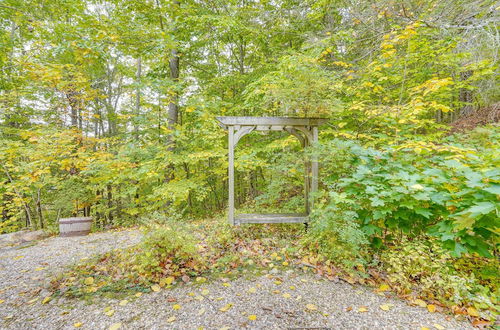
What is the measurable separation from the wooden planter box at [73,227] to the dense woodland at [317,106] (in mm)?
1148

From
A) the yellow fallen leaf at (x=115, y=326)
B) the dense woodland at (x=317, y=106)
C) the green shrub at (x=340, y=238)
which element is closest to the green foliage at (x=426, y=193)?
the dense woodland at (x=317, y=106)

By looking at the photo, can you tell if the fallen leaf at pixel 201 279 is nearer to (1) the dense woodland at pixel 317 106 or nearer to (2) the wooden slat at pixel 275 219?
(1) the dense woodland at pixel 317 106

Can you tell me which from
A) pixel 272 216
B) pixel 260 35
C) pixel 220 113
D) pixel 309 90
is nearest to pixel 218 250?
pixel 272 216

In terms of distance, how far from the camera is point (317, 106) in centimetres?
377

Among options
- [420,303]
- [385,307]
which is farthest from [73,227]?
[420,303]

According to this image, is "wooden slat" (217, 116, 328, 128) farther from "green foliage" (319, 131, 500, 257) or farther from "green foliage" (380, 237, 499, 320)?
"green foliage" (380, 237, 499, 320)

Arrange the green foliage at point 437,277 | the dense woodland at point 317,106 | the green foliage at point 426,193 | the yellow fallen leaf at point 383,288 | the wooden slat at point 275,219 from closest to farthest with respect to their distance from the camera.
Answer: the green foliage at point 426,193 < the green foliage at point 437,277 < the yellow fallen leaf at point 383,288 < the dense woodland at point 317,106 < the wooden slat at point 275,219

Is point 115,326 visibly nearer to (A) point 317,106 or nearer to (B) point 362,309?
(B) point 362,309

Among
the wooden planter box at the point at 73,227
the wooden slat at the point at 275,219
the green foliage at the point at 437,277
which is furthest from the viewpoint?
the wooden planter box at the point at 73,227

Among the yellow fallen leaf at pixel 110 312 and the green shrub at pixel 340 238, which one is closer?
the yellow fallen leaf at pixel 110 312

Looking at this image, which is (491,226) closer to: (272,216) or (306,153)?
(306,153)

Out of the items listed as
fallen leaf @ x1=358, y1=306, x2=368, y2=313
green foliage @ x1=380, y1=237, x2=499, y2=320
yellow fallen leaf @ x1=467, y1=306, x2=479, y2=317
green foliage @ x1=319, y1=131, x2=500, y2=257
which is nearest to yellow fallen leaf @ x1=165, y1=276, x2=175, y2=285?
fallen leaf @ x1=358, y1=306, x2=368, y2=313

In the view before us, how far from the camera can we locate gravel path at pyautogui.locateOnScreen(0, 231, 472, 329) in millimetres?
1957

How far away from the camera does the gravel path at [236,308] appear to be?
6.42 feet
